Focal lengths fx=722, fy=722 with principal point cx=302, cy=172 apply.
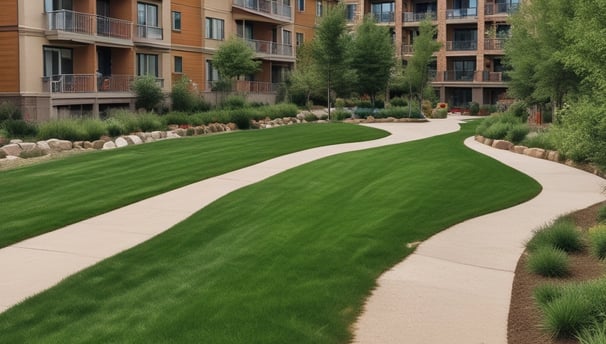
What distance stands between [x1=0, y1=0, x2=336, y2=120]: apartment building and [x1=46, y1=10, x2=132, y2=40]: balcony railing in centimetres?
5

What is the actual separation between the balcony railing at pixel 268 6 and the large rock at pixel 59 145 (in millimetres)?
28921

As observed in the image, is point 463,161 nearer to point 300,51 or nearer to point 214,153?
point 214,153

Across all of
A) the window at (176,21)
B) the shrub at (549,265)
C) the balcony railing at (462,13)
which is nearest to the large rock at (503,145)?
the shrub at (549,265)

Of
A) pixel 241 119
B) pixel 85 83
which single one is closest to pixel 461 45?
pixel 241 119

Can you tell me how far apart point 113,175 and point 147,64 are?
86.2ft

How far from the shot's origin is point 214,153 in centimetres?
2033

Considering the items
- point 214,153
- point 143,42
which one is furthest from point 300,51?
point 214,153

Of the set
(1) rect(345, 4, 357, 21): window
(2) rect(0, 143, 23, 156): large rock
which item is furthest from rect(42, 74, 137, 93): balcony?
(1) rect(345, 4, 357, 21): window

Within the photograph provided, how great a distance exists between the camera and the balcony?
32.9m

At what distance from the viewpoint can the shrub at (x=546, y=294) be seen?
7.28 meters

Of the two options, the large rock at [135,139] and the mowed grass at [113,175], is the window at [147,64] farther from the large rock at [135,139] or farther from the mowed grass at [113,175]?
the mowed grass at [113,175]

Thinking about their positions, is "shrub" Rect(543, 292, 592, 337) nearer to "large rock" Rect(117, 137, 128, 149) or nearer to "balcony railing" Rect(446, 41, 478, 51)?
"large rock" Rect(117, 137, 128, 149)

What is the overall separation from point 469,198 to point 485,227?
2399 mm

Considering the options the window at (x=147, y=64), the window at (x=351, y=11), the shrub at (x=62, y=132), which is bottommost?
the shrub at (x=62, y=132)
